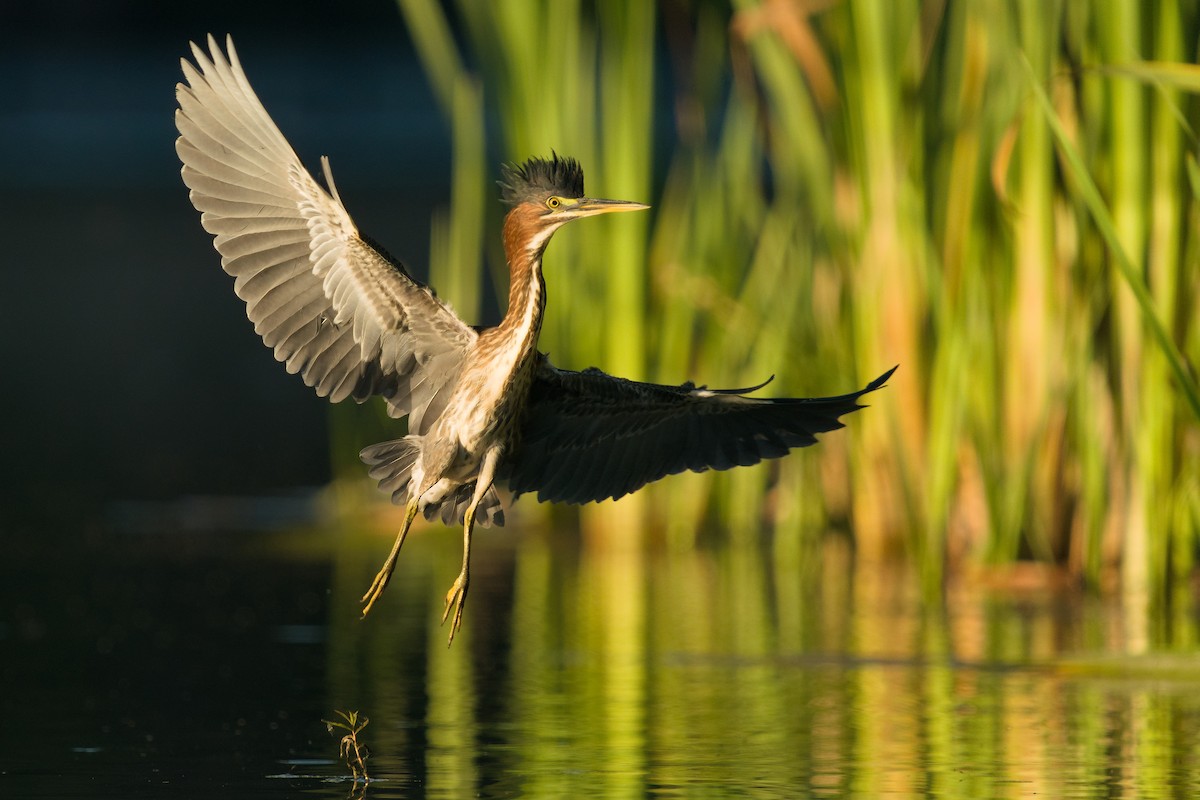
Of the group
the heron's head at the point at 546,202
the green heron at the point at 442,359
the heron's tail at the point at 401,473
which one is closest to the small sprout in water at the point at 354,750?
the green heron at the point at 442,359

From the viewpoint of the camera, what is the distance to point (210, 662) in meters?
7.63

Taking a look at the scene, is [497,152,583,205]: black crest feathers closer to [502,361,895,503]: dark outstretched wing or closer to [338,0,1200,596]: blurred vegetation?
[502,361,895,503]: dark outstretched wing

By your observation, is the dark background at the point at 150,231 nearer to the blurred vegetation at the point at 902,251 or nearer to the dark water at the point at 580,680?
the dark water at the point at 580,680

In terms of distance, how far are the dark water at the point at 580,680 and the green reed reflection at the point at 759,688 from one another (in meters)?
0.02

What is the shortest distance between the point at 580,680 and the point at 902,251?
295 cm

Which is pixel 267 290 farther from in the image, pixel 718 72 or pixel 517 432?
pixel 718 72

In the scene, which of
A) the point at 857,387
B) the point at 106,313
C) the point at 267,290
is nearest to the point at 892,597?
the point at 857,387

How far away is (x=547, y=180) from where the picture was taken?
21.5ft

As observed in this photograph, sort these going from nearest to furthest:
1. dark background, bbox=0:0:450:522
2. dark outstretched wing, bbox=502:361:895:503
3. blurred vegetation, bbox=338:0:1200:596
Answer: dark outstretched wing, bbox=502:361:895:503, blurred vegetation, bbox=338:0:1200:596, dark background, bbox=0:0:450:522

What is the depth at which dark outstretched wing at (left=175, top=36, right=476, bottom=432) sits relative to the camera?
6.26m

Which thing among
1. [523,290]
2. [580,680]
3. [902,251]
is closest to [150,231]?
[902,251]

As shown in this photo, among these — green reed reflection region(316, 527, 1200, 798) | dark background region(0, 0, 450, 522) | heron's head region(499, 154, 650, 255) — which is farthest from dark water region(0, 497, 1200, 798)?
dark background region(0, 0, 450, 522)

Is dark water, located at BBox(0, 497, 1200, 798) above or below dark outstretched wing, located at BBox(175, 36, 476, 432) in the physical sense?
below

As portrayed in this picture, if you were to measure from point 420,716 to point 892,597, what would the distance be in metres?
2.96
